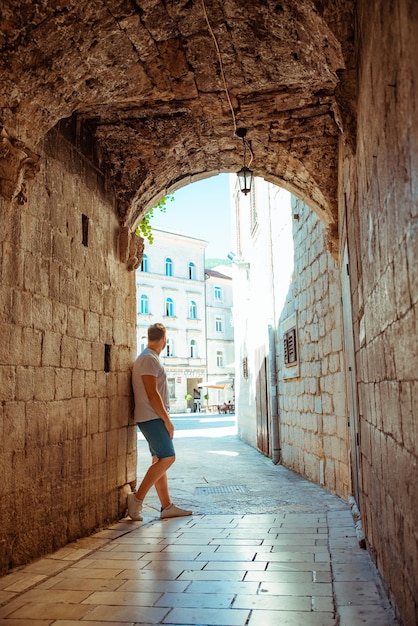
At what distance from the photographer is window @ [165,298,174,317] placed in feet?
121

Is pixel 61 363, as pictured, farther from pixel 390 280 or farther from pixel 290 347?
pixel 290 347

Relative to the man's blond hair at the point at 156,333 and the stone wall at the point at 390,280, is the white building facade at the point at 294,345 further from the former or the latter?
the stone wall at the point at 390,280

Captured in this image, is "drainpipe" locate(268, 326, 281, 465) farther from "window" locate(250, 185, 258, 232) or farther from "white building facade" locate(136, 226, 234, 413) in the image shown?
"white building facade" locate(136, 226, 234, 413)

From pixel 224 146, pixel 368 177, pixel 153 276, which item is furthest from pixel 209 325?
pixel 368 177

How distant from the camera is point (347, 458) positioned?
5523 mm

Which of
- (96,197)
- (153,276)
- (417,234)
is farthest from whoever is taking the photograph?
(153,276)

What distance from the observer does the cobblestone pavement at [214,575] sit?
8.68 ft

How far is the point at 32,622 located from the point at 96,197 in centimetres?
361

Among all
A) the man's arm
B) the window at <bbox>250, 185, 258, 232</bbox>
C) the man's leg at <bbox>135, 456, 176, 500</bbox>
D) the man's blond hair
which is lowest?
the man's leg at <bbox>135, 456, 176, 500</bbox>

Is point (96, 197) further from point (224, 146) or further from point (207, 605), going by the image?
point (207, 605)

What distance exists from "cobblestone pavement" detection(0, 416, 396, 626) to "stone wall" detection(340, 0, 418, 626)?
0.27 metres

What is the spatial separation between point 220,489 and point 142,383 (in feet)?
6.69

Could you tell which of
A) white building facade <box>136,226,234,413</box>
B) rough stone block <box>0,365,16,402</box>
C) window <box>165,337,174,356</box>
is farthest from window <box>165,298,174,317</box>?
rough stone block <box>0,365,16,402</box>

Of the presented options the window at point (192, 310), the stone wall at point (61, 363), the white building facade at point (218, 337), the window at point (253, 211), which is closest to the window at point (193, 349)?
the white building facade at point (218, 337)
